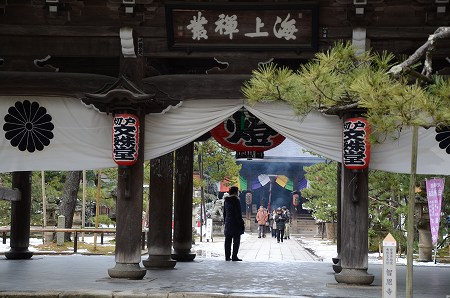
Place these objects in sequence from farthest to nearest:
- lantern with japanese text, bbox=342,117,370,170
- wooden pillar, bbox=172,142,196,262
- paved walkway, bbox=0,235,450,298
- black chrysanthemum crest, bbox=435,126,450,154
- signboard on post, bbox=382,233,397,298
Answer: wooden pillar, bbox=172,142,196,262
black chrysanthemum crest, bbox=435,126,450,154
lantern with japanese text, bbox=342,117,370,170
paved walkway, bbox=0,235,450,298
signboard on post, bbox=382,233,397,298

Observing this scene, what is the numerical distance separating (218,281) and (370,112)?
528cm

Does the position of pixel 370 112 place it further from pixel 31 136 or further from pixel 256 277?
pixel 31 136

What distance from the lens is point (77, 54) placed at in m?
12.3

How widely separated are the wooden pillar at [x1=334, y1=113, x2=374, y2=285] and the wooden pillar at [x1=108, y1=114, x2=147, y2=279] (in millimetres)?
3415

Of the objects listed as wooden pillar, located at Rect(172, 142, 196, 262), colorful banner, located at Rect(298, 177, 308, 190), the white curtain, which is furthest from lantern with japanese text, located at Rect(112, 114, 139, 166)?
colorful banner, located at Rect(298, 177, 308, 190)

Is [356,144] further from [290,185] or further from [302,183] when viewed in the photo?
[290,185]

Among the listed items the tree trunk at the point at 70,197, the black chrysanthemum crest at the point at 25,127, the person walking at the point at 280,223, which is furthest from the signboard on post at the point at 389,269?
the person walking at the point at 280,223

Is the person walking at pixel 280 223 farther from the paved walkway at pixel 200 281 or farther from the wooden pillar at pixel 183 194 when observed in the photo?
the paved walkway at pixel 200 281

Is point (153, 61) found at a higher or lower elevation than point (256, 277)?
higher

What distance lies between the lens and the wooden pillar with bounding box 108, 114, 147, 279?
38.5 feet

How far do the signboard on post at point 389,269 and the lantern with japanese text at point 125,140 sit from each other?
5.14 m

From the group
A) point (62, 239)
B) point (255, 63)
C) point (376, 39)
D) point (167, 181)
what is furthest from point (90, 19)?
point (62, 239)

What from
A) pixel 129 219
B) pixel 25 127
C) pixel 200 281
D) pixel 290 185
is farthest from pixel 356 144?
pixel 290 185

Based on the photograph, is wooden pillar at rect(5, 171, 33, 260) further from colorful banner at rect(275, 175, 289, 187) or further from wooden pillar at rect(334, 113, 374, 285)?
colorful banner at rect(275, 175, 289, 187)
